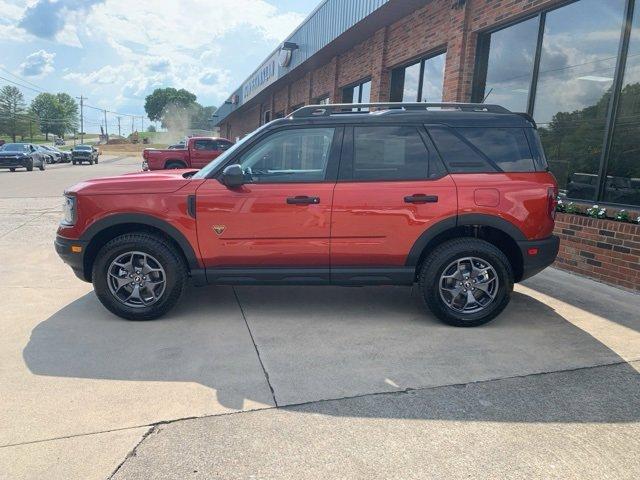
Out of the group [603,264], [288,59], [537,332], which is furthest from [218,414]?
[288,59]

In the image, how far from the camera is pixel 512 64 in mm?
7527

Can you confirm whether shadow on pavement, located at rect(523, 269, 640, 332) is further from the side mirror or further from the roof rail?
the side mirror

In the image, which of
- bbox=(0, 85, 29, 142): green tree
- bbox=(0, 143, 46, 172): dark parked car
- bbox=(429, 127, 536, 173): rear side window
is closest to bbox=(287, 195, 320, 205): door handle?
bbox=(429, 127, 536, 173): rear side window

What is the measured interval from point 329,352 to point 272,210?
1316 millimetres

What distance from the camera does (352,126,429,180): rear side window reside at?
412cm

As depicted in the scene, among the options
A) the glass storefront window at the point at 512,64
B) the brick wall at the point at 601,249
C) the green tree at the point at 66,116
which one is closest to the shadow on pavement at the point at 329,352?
the brick wall at the point at 601,249

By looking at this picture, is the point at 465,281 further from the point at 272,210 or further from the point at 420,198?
the point at 272,210

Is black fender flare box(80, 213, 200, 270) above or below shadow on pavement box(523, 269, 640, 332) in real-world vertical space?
above

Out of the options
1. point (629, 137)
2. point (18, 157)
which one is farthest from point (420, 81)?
point (18, 157)

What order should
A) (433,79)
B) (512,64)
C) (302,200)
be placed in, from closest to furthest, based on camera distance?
(302,200) → (512,64) → (433,79)

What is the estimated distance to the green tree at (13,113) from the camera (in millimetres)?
100312

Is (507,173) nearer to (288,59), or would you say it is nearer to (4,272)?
(4,272)

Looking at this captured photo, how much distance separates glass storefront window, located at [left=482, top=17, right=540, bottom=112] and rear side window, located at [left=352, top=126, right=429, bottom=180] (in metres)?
4.16

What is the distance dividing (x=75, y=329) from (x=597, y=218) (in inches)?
232
